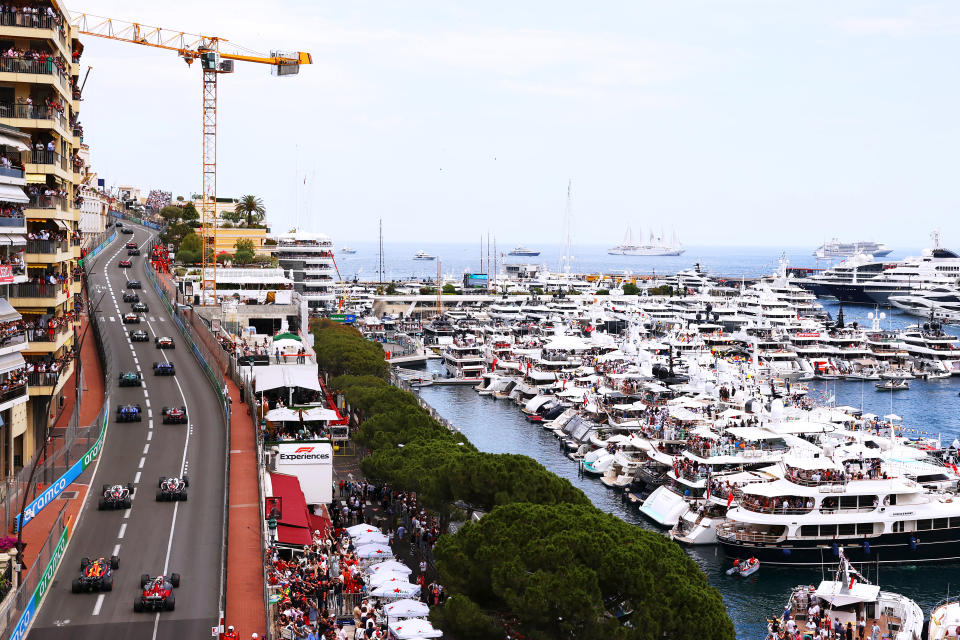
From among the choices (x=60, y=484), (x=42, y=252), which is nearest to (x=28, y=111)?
(x=42, y=252)

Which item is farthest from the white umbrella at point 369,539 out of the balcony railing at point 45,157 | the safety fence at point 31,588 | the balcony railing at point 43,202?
the balcony railing at point 45,157

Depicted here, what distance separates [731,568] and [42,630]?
29.3 m

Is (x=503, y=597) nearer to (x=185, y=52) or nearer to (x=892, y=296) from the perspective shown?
(x=185, y=52)

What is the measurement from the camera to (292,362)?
199 feet

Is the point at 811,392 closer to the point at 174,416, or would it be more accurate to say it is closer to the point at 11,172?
the point at 174,416

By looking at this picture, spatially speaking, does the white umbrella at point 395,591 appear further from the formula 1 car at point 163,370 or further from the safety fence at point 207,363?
the formula 1 car at point 163,370

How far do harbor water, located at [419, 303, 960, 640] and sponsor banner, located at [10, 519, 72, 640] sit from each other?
23.5 meters

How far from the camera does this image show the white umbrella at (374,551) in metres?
35.6

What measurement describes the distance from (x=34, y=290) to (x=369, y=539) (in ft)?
48.5

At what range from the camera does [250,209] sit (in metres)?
132

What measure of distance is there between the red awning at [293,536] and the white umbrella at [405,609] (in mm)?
4641

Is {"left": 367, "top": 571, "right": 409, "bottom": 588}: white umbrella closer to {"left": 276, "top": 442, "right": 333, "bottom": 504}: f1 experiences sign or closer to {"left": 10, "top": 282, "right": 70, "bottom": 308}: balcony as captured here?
{"left": 276, "top": 442, "right": 333, "bottom": 504}: f1 experiences sign

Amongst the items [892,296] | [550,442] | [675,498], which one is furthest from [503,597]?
[892,296]

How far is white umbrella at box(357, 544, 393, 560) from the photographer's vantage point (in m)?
35.6
